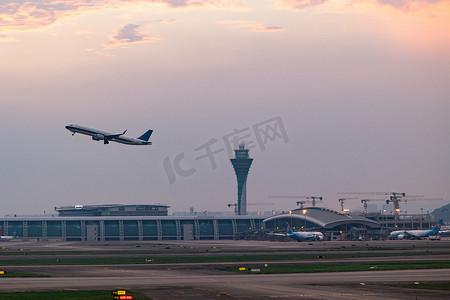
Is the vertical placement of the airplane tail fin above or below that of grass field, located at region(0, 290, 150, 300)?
above

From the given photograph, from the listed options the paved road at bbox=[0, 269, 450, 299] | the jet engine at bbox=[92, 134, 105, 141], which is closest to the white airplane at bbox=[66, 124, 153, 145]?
the jet engine at bbox=[92, 134, 105, 141]

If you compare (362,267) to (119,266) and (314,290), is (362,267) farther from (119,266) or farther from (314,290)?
(119,266)

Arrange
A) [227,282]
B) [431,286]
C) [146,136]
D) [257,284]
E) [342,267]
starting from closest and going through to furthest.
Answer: [431,286]
[257,284]
[227,282]
[342,267]
[146,136]

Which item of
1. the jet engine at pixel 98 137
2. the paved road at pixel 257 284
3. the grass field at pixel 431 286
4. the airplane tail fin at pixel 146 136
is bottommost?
the grass field at pixel 431 286

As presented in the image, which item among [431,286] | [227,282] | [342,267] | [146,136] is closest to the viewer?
[431,286]

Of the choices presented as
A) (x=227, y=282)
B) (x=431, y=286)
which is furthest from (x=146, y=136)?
(x=431, y=286)

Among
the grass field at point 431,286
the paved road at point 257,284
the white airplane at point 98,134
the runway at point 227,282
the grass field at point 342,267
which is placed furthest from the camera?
the white airplane at point 98,134

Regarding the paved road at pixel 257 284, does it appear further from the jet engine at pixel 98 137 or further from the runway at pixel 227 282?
the jet engine at pixel 98 137

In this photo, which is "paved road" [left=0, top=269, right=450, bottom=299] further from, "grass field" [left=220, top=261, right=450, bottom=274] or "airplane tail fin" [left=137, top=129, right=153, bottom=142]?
"airplane tail fin" [left=137, top=129, right=153, bottom=142]

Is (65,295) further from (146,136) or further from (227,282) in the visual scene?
(146,136)

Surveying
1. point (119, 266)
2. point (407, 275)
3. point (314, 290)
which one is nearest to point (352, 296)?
point (314, 290)

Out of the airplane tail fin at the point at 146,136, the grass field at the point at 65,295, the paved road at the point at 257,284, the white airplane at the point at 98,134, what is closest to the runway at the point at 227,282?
the paved road at the point at 257,284

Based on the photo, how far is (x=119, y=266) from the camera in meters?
95.2

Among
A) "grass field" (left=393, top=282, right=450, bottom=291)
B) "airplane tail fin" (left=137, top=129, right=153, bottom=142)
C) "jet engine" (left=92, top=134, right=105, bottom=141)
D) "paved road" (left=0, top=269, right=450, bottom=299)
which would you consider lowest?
"grass field" (left=393, top=282, right=450, bottom=291)
